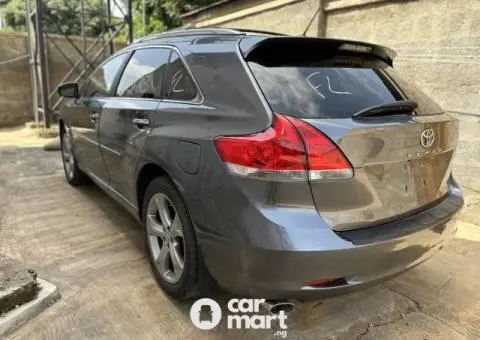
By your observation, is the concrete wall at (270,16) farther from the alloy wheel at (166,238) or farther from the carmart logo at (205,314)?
the carmart logo at (205,314)

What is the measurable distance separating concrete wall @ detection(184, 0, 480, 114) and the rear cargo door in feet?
6.50

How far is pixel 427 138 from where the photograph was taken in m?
2.11

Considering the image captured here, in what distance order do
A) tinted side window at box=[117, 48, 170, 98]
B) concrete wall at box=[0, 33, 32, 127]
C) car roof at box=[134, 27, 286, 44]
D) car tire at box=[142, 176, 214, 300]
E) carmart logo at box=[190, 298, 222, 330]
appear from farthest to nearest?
concrete wall at box=[0, 33, 32, 127]
tinted side window at box=[117, 48, 170, 98]
car roof at box=[134, 27, 286, 44]
carmart logo at box=[190, 298, 222, 330]
car tire at box=[142, 176, 214, 300]

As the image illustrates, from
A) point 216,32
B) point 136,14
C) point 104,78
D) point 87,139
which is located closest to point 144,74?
point 216,32

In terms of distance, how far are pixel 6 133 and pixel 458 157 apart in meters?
8.79

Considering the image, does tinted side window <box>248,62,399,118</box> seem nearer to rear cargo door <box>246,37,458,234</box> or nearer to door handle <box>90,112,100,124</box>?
rear cargo door <box>246,37,458,234</box>

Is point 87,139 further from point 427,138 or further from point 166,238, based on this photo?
point 427,138

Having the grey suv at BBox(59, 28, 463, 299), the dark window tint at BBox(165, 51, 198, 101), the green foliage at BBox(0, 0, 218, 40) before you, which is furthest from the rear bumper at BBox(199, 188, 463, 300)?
the green foliage at BBox(0, 0, 218, 40)

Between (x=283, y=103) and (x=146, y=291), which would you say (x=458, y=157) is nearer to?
(x=283, y=103)

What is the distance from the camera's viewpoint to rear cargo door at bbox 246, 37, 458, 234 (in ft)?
6.07

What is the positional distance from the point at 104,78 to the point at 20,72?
7.20 meters

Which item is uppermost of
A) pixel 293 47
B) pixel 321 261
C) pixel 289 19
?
pixel 289 19

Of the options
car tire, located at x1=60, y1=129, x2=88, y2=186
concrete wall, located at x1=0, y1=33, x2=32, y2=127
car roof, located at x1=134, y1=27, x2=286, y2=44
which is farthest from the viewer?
concrete wall, located at x1=0, y1=33, x2=32, y2=127

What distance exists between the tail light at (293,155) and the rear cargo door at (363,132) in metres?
0.04
